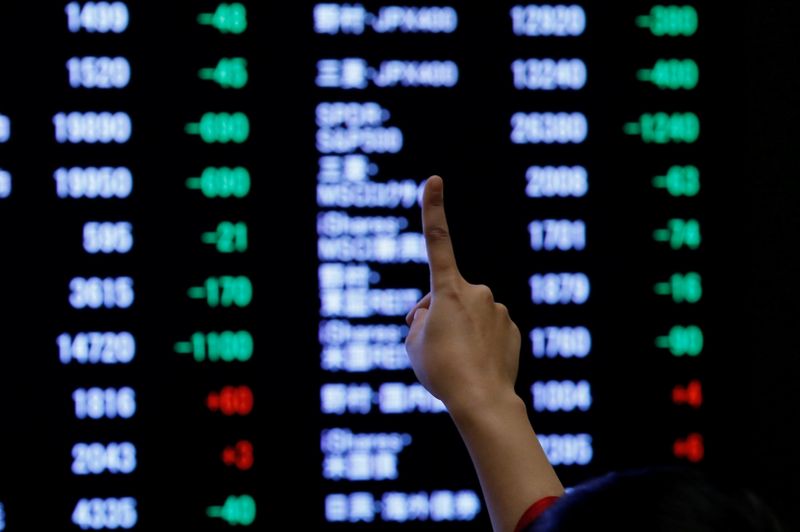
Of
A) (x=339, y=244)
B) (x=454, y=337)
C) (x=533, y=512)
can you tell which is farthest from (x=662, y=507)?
(x=339, y=244)

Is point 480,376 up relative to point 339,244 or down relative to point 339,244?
down

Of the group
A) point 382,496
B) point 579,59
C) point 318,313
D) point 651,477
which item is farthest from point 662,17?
point 651,477

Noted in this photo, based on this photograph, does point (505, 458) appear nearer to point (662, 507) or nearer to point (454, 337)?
Result: point (454, 337)

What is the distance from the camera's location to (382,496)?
168 centimetres

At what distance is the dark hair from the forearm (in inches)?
8.8

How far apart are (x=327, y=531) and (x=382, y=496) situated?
0.10 m

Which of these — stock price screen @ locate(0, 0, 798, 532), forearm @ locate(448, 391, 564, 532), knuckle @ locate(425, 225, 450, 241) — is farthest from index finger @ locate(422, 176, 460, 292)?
stock price screen @ locate(0, 0, 798, 532)

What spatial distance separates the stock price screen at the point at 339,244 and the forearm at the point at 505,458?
2.98 ft

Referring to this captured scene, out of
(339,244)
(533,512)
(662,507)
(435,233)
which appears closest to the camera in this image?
(662,507)

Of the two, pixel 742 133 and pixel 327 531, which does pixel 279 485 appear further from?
pixel 742 133

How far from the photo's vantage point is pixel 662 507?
0.47 metres

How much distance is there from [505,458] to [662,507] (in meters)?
0.27

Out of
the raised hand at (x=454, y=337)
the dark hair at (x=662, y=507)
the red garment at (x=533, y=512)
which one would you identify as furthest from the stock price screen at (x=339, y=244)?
the dark hair at (x=662, y=507)

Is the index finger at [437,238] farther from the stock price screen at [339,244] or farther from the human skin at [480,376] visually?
the stock price screen at [339,244]
